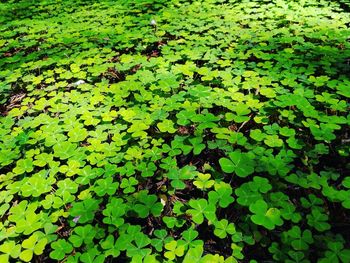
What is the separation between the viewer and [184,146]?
2219 millimetres

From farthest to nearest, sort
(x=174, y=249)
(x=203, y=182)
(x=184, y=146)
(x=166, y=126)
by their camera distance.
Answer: (x=166, y=126)
(x=184, y=146)
(x=203, y=182)
(x=174, y=249)

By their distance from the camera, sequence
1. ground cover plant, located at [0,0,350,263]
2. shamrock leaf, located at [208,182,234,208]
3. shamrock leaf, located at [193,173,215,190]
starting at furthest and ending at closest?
shamrock leaf, located at [193,173,215,190] → shamrock leaf, located at [208,182,234,208] → ground cover plant, located at [0,0,350,263]

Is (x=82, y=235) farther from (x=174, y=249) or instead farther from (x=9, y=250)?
(x=174, y=249)

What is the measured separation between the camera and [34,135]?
256cm

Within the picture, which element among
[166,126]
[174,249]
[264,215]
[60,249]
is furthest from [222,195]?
[60,249]

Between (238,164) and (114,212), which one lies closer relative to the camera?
(114,212)

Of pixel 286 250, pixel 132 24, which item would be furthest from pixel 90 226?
pixel 132 24

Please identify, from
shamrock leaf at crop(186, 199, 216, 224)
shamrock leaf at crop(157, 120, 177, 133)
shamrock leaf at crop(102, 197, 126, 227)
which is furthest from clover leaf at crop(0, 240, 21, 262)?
shamrock leaf at crop(157, 120, 177, 133)

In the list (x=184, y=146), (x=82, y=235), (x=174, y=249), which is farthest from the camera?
(x=184, y=146)

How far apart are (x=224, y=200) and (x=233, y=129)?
85 centimetres

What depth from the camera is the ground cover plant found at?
5.38 ft

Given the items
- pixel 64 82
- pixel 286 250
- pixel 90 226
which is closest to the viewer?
pixel 286 250

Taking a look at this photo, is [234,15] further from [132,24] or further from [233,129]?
[233,129]

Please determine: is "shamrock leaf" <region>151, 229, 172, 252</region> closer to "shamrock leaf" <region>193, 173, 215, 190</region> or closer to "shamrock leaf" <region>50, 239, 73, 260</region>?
"shamrock leaf" <region>193, 173, 215, 190</region>
